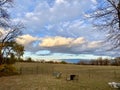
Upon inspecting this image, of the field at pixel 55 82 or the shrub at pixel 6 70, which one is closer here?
the field at pixel 55 82

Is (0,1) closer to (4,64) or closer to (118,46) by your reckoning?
(118,46)

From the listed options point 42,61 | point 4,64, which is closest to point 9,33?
point 4,64

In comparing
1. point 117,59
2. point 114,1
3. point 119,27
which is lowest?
point 117,59

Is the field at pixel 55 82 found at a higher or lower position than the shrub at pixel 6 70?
lower

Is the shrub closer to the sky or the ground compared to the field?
closer to the sky

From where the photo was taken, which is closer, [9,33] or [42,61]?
[9,33]

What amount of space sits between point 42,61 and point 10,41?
38448 mm

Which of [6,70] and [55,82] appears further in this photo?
[6,70]

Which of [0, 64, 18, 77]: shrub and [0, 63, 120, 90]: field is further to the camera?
[0, 64, 18, 77]: shrub

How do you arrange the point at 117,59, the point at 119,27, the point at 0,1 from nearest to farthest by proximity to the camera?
the point at 119,27
the point at 117,59
the point at 0,1

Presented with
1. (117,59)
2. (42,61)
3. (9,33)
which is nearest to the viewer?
(117,59)

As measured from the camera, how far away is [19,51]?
54.4 m

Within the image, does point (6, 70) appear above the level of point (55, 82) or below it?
above

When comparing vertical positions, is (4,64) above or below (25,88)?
above
